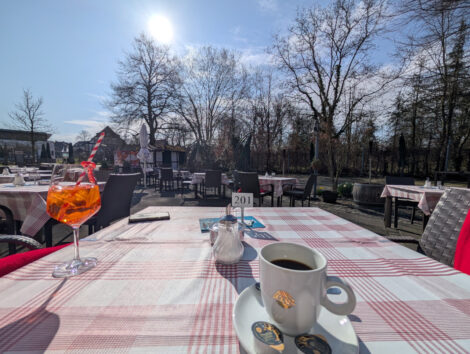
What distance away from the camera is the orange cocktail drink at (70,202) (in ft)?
2.21

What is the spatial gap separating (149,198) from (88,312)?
6877 millimetres

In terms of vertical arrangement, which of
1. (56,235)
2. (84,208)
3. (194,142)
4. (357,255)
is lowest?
(56,235)

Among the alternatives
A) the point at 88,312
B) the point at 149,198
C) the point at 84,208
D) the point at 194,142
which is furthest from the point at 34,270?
the point at 194,142

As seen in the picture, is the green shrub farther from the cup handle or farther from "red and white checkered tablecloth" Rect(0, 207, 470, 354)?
the cup handle

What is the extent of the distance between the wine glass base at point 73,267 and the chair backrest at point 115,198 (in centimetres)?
169

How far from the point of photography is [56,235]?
10.6 ft

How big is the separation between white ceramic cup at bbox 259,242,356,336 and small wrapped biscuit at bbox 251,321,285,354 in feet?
0.06

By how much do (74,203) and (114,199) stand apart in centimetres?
178

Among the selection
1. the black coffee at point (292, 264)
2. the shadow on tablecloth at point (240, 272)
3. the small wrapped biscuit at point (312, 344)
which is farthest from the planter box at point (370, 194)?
Result: the small wrapped biscuit at point (312, 344)

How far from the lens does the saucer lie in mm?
335

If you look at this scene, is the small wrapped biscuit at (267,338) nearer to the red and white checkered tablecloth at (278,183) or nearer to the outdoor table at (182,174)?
the red and white checkered tablecloth at (278,183)

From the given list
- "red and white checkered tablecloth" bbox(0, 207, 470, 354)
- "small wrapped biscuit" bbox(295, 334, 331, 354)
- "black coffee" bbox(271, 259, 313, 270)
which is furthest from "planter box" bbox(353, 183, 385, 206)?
"small wrapped biscuit" bbox(295, 334, 331, 354)

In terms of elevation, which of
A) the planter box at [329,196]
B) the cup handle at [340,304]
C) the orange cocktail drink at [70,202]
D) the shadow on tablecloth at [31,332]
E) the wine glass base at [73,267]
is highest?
the orange cocktail drink at [70,202]

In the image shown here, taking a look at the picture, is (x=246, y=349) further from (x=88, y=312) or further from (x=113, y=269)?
(x=113, y=269)
